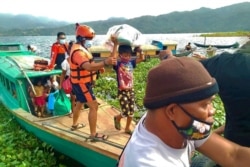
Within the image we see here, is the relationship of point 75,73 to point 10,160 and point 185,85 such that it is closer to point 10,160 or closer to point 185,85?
point 10,160

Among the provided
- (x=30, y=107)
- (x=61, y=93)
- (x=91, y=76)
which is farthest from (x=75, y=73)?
(x=30, y=107)

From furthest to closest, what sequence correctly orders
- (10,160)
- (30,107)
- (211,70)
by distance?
(30,107) < (10,160) < (211,70)

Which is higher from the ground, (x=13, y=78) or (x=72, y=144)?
(x=13, y=78)

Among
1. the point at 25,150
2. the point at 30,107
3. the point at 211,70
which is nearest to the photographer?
the point at 211,70

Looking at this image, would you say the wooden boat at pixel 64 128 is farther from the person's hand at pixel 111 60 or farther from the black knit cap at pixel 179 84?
the black knit cap at pixel 179 84

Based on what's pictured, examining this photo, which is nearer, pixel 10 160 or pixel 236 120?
pixel 236 120

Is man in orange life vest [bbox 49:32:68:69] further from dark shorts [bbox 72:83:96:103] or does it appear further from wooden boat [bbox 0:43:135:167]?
dark shorts [bbox 72:83:96:103]

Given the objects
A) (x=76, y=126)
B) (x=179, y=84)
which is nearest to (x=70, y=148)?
(x=76, y=126)

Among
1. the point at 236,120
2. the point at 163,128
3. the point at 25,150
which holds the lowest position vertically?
the point at 25,150

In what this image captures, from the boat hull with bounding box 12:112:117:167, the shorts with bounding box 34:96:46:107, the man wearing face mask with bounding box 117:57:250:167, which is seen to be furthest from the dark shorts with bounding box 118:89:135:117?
the man wearing face mask with bounding box 117:57:250:167

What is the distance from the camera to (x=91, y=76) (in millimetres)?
5828

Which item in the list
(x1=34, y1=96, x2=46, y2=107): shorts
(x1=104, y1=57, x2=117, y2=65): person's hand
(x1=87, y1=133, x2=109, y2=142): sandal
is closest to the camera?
(x1=104, y1=57, x2=117, y2=65): person's hand

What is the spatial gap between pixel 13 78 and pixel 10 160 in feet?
9.35

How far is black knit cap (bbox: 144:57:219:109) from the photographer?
158 centimetres
